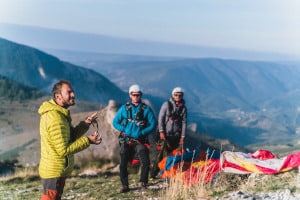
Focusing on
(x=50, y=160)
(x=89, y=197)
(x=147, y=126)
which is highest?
(x=147, y=126)

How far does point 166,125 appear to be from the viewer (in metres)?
10.2

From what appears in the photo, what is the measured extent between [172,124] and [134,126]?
4.79 ft

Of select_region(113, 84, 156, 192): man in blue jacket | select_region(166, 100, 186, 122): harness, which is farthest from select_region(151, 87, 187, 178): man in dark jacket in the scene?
Answer: select_region(113, 84, 156, 192): man in blue jacket

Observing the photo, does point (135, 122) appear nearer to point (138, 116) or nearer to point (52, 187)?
point (138, 116)

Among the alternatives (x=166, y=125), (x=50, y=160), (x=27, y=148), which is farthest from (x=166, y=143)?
(x=27, y=148)

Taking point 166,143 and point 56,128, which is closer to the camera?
point 56,128

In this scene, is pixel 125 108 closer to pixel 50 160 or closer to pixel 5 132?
pixel 50 160

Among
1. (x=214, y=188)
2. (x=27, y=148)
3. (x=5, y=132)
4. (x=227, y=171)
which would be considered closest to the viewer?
(x=214, y=188)

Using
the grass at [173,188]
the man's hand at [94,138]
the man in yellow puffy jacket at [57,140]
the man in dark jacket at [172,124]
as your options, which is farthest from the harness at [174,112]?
the man's hand at [94,138]

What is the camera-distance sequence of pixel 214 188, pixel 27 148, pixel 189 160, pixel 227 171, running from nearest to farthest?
1. pixel 214 188
2. pixel 227 171
3. pixel 189 160
4. pixel 27 148

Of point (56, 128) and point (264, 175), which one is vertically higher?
point (56, 128)

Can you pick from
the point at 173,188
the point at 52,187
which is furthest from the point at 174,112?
the point at 52,187

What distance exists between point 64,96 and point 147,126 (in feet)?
11.6

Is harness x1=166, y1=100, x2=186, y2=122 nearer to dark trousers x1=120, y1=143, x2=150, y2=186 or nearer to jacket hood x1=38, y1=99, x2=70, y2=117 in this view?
dark trousers x1=120, y1=143, x2=150, y2=186
